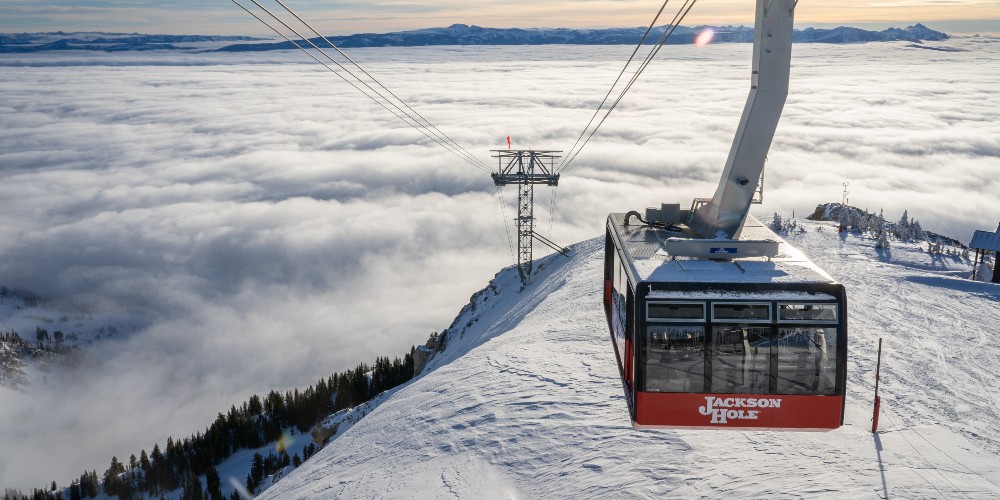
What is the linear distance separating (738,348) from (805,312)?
1154 millimetres

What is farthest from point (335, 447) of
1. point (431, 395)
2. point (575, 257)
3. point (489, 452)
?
point (575, 257)

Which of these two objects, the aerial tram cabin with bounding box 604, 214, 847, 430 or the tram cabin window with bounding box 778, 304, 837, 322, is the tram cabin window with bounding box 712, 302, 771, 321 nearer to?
the aerial tram cabin with bounding box 604, 214, 847, 430

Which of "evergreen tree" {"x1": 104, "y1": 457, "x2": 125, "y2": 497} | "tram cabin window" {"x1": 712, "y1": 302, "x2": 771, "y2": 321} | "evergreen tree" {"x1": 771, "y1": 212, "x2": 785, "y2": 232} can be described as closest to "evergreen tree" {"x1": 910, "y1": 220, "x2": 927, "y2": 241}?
"evergreen tree" {"x1": 771, "y1": 212, "x2": 785, "y2": 232}

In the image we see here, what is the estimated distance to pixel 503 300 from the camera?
60.6m

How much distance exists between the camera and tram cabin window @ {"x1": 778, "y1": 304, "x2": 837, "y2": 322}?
10094mm

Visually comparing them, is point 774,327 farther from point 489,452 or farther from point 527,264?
point 527,264

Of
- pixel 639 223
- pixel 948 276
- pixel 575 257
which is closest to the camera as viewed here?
pixel 639 223

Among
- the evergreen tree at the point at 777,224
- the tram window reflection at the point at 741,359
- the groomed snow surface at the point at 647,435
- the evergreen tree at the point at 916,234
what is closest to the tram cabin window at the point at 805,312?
the tram window reflection at the point at 741,359

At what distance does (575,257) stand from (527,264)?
25.1 ft

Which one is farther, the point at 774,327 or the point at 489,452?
the point at 489,452

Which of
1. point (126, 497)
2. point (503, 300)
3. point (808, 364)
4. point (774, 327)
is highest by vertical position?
point (774, 327)

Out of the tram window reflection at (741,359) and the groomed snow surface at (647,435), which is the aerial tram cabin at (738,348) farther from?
the groomed snow surface at (647,435)

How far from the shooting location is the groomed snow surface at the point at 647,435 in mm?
15344

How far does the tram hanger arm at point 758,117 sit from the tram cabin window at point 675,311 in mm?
3581
